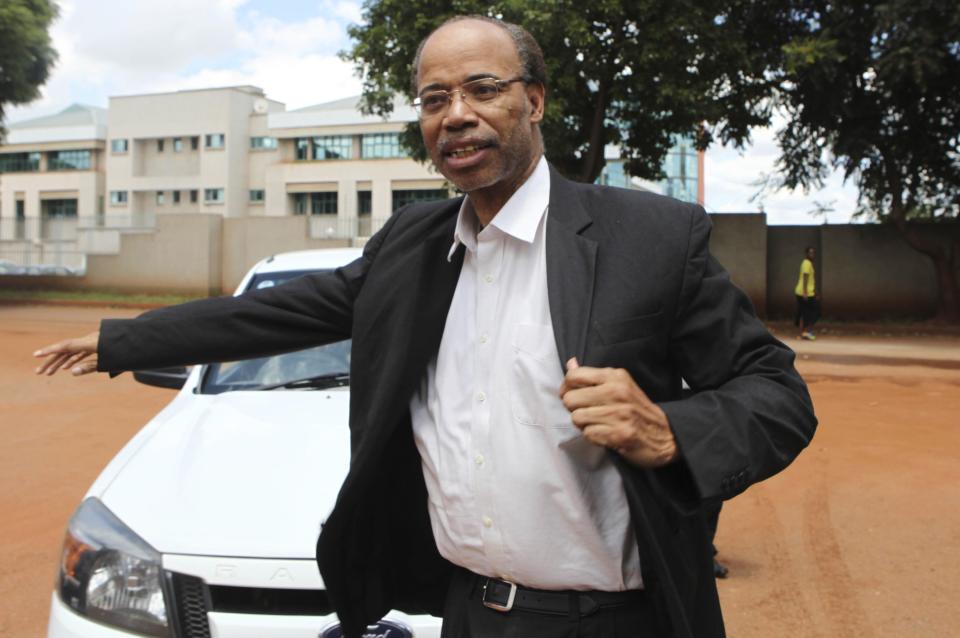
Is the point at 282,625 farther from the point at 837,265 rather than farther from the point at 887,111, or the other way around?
the point at 837,265

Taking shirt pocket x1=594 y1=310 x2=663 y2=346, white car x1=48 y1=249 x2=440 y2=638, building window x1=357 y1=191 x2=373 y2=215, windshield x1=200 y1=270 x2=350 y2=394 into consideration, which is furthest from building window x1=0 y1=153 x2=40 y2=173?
shirt pocket x1=594 y1=310 x2=663 y2=346

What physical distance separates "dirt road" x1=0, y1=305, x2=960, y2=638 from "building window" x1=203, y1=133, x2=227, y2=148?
155 feet

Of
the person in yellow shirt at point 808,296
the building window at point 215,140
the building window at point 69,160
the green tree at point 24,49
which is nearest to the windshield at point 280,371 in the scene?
the person in yellow shirt at point 808,296

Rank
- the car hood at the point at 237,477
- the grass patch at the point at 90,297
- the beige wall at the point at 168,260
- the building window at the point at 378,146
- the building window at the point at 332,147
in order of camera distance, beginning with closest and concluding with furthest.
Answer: the car hood at the point at 237,477
the grass patch at the point at 90,297
the beige wall at the point at 168,260
the building window at the point at 378,146
the building window at the point at 332,147

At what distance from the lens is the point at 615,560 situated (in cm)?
164

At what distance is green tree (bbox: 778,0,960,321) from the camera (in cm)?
1638

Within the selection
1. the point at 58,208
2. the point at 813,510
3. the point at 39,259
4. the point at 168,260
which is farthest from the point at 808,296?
the point at 58,208

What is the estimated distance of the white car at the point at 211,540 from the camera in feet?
8.41

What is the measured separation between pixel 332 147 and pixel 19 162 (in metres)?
26.5

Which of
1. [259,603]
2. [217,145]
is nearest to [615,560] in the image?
[259,603]

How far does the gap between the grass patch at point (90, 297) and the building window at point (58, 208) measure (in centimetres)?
3698

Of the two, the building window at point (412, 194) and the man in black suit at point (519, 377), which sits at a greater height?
the building window at point (412, 194)

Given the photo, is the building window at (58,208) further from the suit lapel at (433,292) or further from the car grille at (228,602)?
the suit lapel at (433,292)

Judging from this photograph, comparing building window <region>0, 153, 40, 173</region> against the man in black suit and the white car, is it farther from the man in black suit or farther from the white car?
the man in black suit
